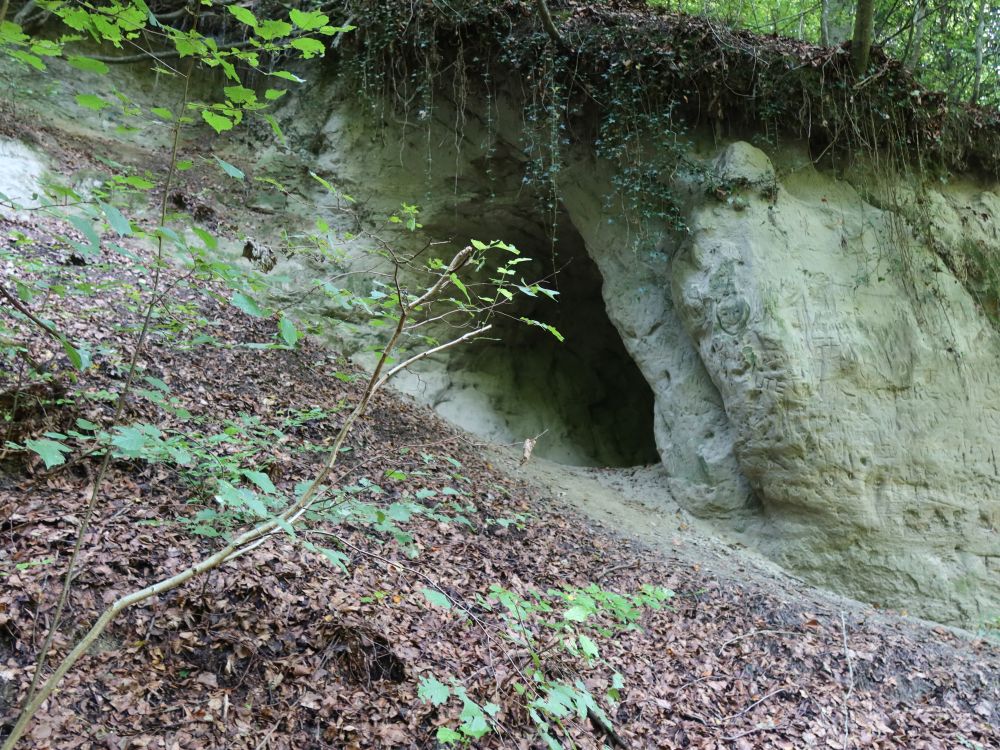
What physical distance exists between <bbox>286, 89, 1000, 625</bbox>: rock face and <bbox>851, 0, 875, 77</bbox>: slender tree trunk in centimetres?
112

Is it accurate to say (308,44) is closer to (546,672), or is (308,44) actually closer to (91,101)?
(91,101)

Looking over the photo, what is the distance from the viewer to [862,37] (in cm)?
708

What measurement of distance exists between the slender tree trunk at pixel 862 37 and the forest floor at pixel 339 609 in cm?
570

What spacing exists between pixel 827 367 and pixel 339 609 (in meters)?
5.68

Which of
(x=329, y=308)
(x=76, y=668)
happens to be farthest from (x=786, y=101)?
(x=76, y=668)

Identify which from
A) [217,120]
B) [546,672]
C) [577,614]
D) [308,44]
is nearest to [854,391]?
[546,672]

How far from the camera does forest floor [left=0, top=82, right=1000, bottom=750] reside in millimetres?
2812

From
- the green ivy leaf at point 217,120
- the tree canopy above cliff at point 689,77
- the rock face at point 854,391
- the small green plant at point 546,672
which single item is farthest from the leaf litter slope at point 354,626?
the tree canopy above cliff at point 689,77

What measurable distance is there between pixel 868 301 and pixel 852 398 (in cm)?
116

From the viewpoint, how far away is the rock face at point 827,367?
679 cm

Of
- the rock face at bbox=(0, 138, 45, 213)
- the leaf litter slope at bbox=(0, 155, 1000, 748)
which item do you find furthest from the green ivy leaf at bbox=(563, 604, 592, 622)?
the rock face at bbox=(0, 138, 45, 213)

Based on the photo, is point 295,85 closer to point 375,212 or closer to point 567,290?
point 375,212

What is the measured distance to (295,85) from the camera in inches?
362

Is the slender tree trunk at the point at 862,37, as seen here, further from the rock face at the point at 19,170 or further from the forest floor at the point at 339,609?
the rock face at the point at 19,170
